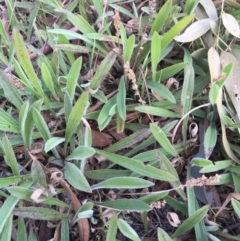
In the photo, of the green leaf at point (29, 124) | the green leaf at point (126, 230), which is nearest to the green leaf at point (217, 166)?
the green leaf at point (126, 230)

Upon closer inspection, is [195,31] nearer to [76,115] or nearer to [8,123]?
[76,115]

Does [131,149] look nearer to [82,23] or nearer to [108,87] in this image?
[108,87]

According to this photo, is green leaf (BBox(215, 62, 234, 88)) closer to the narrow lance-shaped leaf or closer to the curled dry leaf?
the narrow lance-shaped leaf

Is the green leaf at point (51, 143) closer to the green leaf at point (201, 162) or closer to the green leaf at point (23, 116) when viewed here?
the green leaf at point (23, 116)

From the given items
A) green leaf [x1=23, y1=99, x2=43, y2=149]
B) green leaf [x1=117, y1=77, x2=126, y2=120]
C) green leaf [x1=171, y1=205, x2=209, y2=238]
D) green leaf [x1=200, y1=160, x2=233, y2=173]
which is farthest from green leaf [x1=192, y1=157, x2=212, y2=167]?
green leaf [x1=23, y1=99, x2=43, y2=149]

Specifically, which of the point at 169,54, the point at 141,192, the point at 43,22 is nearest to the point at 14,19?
the point at 43,22

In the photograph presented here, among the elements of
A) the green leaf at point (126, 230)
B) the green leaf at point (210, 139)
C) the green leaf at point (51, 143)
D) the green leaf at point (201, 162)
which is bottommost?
the green leaf at point (126, 230)
